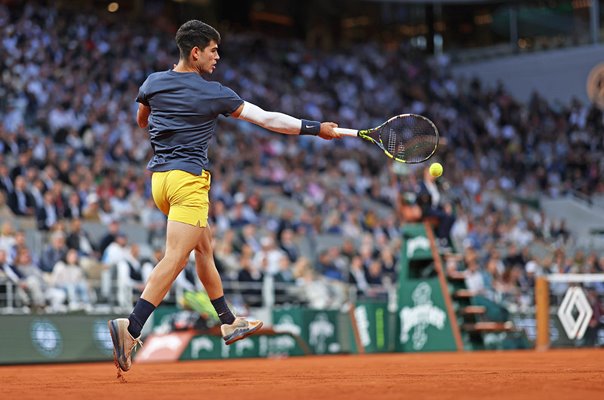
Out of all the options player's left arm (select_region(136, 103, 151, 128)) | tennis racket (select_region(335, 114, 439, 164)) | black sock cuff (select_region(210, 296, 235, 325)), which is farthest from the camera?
black sock cuff (select_region(210, 296, 235, 325))

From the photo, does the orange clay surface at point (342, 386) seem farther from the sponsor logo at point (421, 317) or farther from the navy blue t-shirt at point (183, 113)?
the sponsor logo at point (421, 317)

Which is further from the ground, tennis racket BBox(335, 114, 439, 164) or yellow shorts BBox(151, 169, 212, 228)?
tennis racket BBox(335, 114, 439, 164)

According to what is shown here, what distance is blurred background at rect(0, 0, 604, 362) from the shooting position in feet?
56.7

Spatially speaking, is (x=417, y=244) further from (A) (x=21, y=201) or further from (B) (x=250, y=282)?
(A) (x=21, y=201)

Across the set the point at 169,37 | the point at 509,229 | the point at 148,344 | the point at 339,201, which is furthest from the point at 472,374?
the point at 169,37

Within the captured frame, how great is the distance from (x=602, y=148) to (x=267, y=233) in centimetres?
1574

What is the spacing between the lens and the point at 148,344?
15289 millimetres

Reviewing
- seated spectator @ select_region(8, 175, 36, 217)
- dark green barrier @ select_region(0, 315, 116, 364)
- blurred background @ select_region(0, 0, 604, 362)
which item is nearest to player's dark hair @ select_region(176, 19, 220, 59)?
blurred background @ select_region(0, 0, 604, 362)

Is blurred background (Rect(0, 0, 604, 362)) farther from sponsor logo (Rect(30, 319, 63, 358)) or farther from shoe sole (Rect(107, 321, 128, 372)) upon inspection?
shoe sole (Rect(107, 321, 128, 372))

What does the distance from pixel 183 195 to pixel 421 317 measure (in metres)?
9.44

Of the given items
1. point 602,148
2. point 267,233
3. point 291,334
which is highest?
point 602,148

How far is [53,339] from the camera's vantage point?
1525cm

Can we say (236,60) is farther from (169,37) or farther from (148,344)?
(148,344)

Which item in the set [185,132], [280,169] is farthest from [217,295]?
[280,169]
